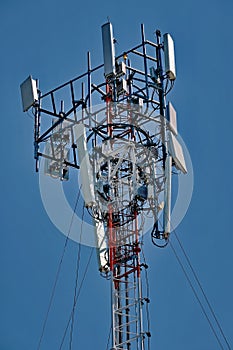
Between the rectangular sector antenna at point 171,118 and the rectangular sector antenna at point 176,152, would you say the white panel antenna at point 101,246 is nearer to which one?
the rectangular sector antenna at point 176,152

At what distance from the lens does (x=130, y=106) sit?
3703 cm

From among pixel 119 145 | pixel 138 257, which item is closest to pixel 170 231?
pixel 138 257

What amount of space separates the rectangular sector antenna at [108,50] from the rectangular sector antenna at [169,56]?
7.70 feet

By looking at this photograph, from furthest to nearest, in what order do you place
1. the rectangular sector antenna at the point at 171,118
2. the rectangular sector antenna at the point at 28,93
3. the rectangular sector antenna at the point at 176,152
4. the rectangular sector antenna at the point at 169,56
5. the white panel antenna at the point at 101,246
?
the rectangular sector antenna at the point at 28,93
the rectangular sector antenna at the point at 169,56
the rectangular sector antenna at the point at 171,118
the rectangular sector antenna at the point at 176,152
the white panel antenna at the point at 101,246

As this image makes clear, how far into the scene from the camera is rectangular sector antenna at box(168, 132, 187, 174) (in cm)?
3706

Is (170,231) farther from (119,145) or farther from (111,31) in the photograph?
(111,31)

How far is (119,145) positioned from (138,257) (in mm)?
4650

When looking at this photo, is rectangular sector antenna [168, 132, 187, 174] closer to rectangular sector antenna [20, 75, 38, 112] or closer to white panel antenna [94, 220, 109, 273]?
white panel antenna [94, 220, 109, 273]

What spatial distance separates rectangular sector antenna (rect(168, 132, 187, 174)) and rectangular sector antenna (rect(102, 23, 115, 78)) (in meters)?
3.39

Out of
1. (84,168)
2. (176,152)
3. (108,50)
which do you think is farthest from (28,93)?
(176,152)

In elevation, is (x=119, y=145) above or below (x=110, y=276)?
above

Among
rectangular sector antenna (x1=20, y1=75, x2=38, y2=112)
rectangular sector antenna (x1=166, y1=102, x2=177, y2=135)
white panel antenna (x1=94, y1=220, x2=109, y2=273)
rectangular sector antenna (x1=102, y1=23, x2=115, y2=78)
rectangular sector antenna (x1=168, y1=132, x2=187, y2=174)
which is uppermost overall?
rectangular sector antenna (x1=20, y1=75, x2=38, y2=112)

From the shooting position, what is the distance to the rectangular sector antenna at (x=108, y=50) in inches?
1448

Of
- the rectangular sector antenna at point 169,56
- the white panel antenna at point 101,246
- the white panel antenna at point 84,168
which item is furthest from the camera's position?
the rectangular sector antenna at point 169,56
